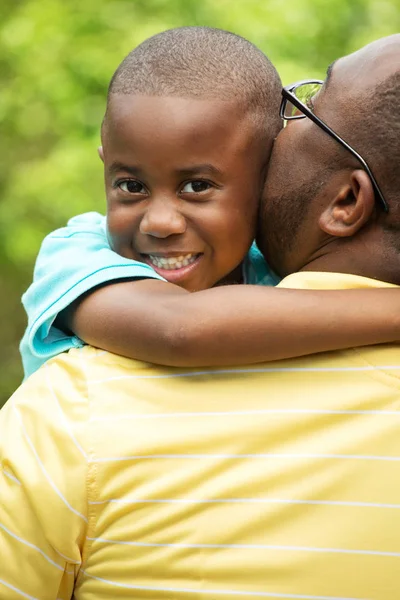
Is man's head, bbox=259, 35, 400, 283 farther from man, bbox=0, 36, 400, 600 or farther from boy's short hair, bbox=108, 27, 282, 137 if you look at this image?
boy's short hair, bbox=108, 27, 282, 137

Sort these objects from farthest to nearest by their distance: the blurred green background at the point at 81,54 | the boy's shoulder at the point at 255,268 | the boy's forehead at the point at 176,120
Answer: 1. the blurred green background at the point at 81,54
2. the boy's shoulder at the point at 255,268
3. the boy's forehead at the point at 176,120

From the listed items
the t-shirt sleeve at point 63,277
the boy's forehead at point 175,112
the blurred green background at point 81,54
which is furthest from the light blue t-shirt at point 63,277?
the blurred green background at point 81,54

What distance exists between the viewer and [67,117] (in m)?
5.86

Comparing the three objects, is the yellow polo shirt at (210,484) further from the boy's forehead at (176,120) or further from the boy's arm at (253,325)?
the boy's forehead at (176,120)

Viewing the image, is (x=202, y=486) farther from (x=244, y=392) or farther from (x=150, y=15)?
(x=150, y=15)

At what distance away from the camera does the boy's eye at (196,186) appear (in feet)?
8.23

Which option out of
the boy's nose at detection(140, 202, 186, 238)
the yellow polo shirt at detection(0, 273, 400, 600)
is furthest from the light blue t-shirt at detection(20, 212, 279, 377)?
the yellow polo shirt at detection(0, 273, 400, 600)

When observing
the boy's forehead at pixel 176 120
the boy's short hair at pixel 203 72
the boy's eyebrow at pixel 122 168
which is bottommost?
the boy's eyebrow at pixel 122 168

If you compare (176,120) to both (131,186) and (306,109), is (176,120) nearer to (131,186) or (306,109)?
(131,186)

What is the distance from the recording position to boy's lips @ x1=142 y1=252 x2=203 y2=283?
255 cm

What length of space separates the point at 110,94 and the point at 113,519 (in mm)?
1275

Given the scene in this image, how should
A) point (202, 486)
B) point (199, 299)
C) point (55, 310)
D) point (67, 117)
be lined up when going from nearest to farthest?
1. point (202, 486)
2. point (199, 299)
3. point (55, 310)
4. point (67, 117)

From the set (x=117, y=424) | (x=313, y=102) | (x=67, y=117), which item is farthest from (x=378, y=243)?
(x=67, y=117)

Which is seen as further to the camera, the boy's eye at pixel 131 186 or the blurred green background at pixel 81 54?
the blurred green background at pixel 81 54
